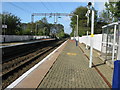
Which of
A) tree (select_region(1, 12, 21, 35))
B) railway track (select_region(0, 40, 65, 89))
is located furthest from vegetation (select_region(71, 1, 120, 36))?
tree (select_region(1, 12, 21, 35))

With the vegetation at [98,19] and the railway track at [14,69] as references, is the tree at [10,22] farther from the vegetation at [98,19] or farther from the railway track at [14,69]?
the railway track at [14,69]

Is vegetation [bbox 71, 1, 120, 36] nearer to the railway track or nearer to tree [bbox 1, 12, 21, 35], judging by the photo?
the railway track

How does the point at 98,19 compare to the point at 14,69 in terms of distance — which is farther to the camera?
the point at 98,19

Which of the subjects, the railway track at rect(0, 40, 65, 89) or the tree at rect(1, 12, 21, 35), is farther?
the tree at rect(1, 12, 21, 35)

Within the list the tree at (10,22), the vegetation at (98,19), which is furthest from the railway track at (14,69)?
the tree at (10,22)

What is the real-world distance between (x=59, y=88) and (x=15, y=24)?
43.4 meters

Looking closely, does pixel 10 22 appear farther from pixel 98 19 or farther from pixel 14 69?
pixel 14 69

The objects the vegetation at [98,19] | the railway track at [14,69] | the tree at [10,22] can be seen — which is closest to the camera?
the railway track at [14,69]

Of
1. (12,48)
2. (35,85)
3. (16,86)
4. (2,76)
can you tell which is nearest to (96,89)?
(35,85)

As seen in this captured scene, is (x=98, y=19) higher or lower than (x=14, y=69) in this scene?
higher

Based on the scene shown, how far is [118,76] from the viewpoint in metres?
3.72

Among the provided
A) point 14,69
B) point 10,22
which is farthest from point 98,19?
point 14,69

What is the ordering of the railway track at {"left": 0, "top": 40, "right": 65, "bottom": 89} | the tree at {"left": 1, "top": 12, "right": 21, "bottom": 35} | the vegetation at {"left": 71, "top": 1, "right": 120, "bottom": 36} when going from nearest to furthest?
the railway track at {"left": 0, "top": 40, "right": 65, "bottom": 89} → the vegetation at {"left": 71, "top": 1, "right": 120, "bottom": 36} → the tree at {"left": 1, "top": 12, "right": 21, "bottom": 35}

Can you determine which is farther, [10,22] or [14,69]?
[10,22]
